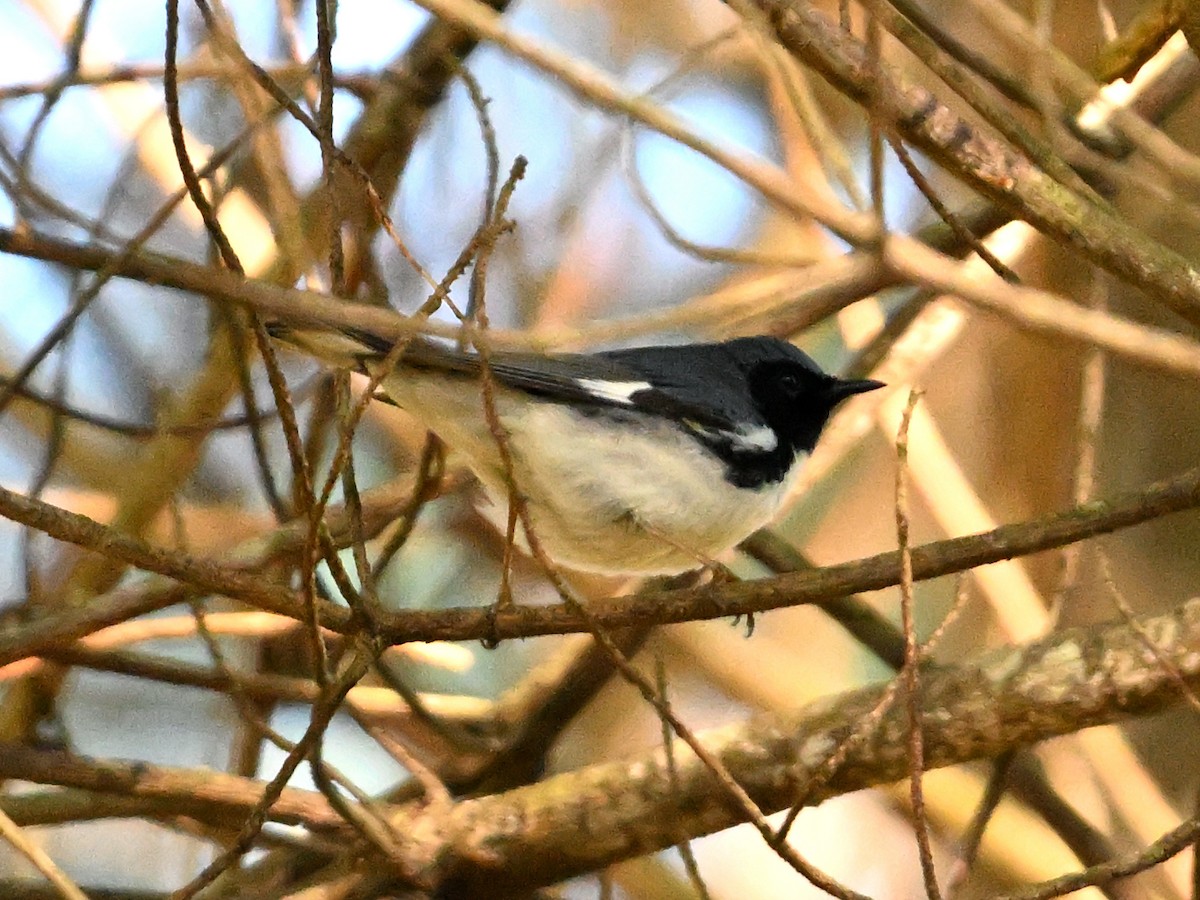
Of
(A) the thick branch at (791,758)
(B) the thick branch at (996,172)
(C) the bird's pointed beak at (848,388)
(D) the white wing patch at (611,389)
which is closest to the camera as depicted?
(B) the thick branch at (996,172)

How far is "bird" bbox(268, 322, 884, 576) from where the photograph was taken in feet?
8.85

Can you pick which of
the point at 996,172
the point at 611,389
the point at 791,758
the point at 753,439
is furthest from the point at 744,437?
the point at 996,172

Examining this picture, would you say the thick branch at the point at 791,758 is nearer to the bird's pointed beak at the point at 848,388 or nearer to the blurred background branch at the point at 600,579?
the blurred background branch at the point at 600,579

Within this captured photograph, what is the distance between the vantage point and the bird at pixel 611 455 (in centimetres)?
270

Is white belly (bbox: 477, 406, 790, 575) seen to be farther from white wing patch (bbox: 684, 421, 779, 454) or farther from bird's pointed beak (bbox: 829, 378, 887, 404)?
bird's pointed beak (bbox: 829, 378, 887, 404)

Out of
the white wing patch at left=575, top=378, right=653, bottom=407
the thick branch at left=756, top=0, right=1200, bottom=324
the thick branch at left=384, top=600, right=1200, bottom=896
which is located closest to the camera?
the thick branch at left=756, top=0, right=1200, bottom=324

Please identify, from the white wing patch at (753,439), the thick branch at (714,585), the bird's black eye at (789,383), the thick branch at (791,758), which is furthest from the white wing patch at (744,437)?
the thick branch at (714,585)

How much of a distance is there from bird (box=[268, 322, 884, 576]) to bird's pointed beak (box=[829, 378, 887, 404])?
25 centimetres

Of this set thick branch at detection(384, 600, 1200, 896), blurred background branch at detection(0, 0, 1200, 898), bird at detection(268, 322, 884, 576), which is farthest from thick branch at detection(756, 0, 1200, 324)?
bird at detection(268, 322, 884, 576)

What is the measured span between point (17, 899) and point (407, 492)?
1.29 meters

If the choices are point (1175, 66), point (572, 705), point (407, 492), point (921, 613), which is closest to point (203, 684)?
point (407, 492)

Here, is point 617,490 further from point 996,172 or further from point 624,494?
point 996,172

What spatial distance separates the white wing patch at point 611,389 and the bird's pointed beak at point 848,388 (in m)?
0.52

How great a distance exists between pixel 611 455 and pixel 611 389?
0.59ft
